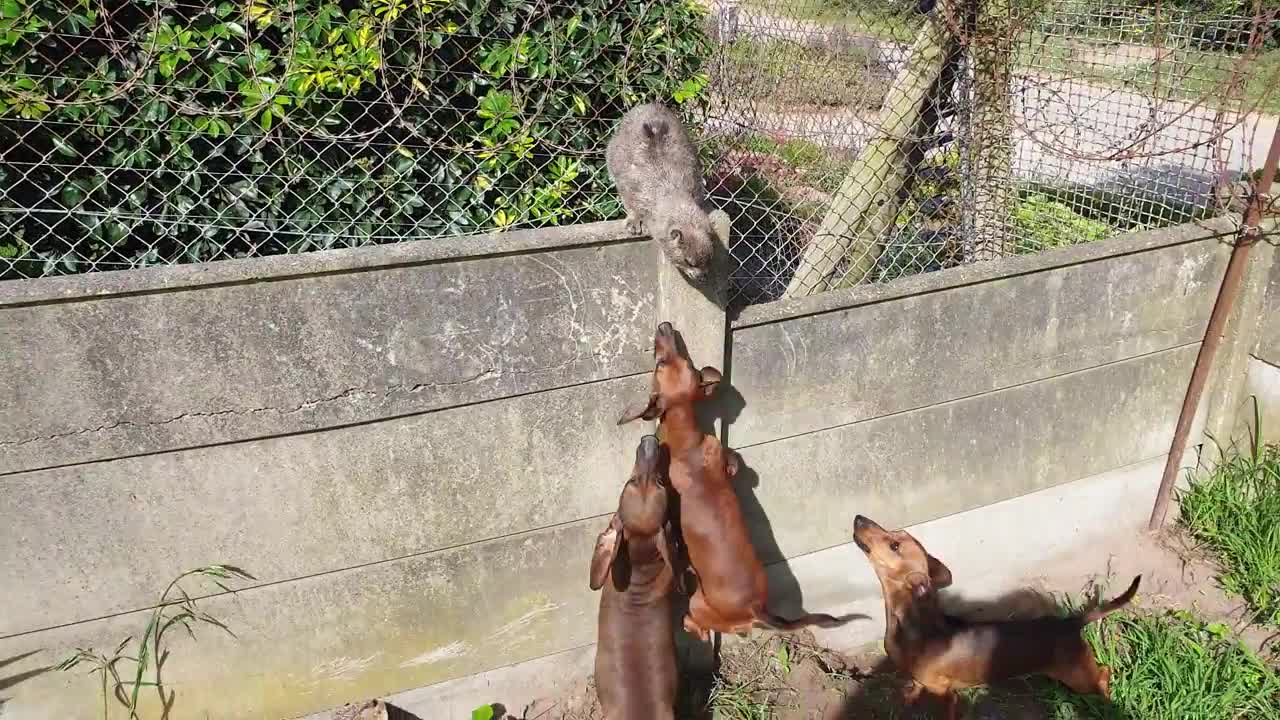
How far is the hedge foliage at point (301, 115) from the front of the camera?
3.11 m

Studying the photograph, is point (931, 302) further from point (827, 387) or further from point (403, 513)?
point (403, 513)

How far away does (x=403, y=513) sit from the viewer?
3.25 meters

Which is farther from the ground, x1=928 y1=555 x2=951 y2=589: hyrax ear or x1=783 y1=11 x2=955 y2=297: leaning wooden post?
x1=783 y1=11 x2=955 y2=297: leaning wooden post

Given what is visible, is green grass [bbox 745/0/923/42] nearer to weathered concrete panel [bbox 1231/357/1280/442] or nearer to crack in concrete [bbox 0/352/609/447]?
crack in concrete [bbox 0/352/609/447]

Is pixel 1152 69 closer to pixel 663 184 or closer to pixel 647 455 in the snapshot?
pixel 663 184

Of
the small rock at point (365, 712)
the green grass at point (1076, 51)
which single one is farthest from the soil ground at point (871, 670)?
the green grass at point (1076, 51)

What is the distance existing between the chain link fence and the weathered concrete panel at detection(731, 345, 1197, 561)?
2.59ft

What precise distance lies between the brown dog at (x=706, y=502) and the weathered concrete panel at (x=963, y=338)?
27cm

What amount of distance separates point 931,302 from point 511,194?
6.32 feet

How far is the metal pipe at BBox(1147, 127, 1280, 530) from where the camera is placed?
13.6 feet

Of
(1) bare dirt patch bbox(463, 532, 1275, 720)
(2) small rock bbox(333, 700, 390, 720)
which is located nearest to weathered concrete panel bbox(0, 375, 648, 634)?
(2) small rock bbox(333, 700, 390, 720)

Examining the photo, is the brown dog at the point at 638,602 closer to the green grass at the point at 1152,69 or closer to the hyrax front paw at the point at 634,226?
the hyrax front paw at the point at 634,226

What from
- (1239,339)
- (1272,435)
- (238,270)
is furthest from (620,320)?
(1272,435)

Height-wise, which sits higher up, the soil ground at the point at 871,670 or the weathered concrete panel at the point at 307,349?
the weathered concrete panel at the point at 307,349
